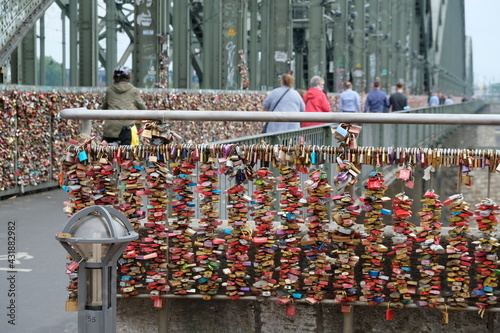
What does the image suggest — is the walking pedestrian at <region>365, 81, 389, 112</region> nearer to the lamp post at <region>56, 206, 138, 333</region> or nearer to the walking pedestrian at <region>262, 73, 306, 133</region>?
the walking pedestrian at <region>262, 73, 306, 133</region>

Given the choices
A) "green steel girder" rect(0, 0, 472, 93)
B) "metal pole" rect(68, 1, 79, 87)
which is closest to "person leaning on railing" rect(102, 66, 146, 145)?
"green steel girder" rect(0, 0, 472, 93)

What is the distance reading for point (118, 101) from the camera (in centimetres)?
1205

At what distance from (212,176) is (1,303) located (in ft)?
8.97

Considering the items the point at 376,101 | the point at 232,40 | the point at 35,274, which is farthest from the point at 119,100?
the point at 232,40

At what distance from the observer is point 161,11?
22953 mm

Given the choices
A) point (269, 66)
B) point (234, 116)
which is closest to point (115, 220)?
point (234, 116)

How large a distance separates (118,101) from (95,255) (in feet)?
24.3

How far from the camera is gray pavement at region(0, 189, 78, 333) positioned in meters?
7.54

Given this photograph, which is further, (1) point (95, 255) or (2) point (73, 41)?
(2) point (73, 41)

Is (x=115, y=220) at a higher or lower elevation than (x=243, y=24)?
lower

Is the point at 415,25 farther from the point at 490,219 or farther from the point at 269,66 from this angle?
the point at 490,219

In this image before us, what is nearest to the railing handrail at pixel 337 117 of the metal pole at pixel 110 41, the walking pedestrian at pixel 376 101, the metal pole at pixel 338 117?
the metal pole at pixel 338 117

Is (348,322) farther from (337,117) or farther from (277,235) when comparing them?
(337,117)

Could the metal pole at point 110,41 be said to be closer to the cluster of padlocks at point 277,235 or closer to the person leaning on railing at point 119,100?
the person leaning on railing at point 119,100
